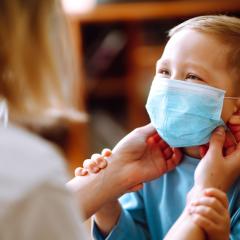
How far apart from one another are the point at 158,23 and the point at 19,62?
3.55 m

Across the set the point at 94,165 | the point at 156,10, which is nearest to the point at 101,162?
the point at 94,165

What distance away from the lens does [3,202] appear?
699mm

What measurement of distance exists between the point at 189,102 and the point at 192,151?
5.2 inches

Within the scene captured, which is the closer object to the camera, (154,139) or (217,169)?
(217,169)

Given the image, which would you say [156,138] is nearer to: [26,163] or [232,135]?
[232,135]

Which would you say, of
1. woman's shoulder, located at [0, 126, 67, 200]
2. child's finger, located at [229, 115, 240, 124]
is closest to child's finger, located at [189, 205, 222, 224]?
child's finger, located at [229, 115, 240, 124]

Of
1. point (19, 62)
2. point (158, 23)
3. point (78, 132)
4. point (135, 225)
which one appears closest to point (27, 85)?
point (19, 62)

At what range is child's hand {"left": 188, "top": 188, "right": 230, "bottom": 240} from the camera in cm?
106

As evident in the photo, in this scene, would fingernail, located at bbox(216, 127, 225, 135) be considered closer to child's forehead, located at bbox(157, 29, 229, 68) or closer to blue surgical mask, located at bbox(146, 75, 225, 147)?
blue surgical mask, located at bbox(146, 75, 225, 147)

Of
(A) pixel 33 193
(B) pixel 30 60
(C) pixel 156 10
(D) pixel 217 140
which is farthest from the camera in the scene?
(C) pixel 156 10

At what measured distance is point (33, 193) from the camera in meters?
0.72

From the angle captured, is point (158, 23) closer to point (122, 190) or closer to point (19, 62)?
point (122, 190)

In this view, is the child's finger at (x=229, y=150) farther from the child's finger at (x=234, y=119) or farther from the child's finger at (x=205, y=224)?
the child's finger at (x=205, y=224)

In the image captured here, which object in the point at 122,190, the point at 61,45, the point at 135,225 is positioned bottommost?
the point at 135,225
